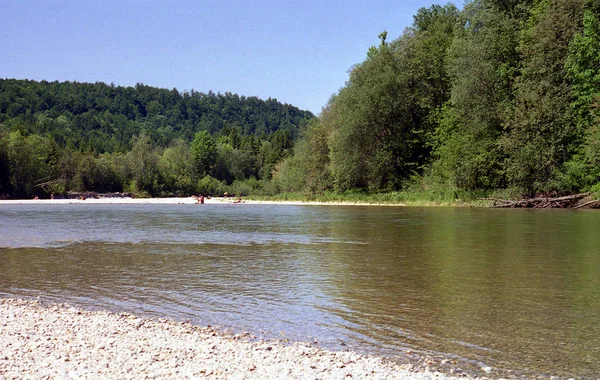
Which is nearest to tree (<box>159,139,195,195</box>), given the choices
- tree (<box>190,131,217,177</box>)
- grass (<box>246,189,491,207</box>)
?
tree (<box>190,131,217,177</box>)

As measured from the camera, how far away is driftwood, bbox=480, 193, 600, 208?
4809cm

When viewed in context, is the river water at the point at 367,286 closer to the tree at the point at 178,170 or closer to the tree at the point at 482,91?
the tree at the point at 482,91

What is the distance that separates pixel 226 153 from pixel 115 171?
32.1m

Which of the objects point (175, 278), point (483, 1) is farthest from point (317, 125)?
point (175, 278)

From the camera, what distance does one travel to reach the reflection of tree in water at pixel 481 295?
371 inches

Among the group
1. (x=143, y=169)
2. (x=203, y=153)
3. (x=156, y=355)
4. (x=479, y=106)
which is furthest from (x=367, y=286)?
(x=203, y=153)

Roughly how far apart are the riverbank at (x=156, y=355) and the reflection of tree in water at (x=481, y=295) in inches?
65.9

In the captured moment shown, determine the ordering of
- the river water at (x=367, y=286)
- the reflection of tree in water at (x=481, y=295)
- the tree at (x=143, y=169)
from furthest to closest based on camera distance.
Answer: the tree at (x=143, y=169), the river water at (x=367, y=286), the reflection of tree in water at (x=481, y=295)

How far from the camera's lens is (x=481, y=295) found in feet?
44.8

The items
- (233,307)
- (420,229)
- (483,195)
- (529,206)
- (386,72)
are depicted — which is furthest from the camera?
(386,72)

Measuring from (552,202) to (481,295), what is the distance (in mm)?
41170

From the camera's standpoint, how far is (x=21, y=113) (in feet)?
588

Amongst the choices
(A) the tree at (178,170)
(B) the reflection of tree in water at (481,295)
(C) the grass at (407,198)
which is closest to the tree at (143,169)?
(A) the tree at (178,170)

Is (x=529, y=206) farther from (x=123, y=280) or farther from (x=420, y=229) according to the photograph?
(x=123, y=280)
